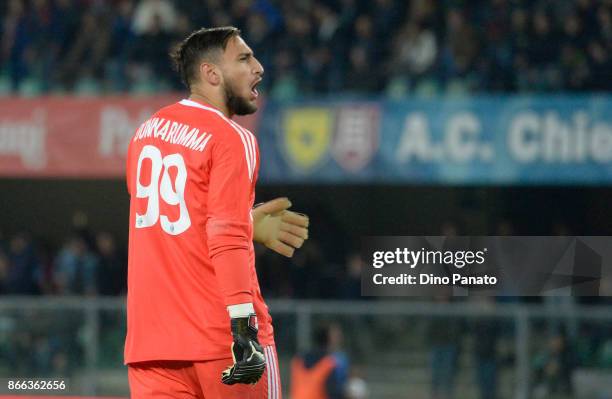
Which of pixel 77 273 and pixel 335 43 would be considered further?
pixel 335 43

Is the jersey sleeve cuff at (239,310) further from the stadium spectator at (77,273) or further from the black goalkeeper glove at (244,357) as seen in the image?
the stadium spectator at (77,273)

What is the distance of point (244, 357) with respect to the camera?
3.67 m

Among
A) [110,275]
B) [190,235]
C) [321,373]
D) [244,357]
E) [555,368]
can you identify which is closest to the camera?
[244,357]

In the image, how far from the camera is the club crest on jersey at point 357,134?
46.6ft

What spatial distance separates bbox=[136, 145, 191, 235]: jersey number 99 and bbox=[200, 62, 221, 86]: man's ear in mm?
277

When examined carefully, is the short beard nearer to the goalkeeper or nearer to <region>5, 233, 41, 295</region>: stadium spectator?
the goalkeeper

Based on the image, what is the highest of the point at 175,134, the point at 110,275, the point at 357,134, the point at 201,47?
the point at 357,134

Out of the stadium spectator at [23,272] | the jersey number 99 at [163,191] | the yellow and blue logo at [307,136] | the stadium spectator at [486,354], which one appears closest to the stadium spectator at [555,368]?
the stadium spectator at [486,354]

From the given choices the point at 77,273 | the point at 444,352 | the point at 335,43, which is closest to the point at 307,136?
the point at 335,43

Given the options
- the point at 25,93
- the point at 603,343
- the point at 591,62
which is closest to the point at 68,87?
Answer: the point at 25,93

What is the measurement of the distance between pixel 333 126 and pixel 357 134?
0.92 feet

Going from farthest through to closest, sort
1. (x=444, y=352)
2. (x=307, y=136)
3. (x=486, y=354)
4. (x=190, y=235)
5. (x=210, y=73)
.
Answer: (x=307, y=136) → (x=444, y=352) → (x=486, y=354) → (x=210, y=73) → (x=190, y=235)

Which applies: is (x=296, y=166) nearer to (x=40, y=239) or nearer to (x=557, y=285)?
(x=40, y=239)

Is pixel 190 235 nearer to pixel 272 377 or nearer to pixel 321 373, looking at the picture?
pixel 272 377
